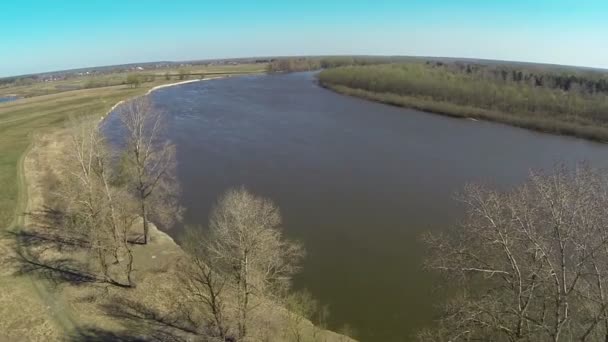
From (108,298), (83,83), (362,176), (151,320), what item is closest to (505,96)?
(362,176)

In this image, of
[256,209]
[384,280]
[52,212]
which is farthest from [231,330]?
[52,212]

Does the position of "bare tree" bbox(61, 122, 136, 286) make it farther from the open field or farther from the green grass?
the open field

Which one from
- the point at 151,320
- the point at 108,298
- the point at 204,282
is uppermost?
→ the point at 204,282

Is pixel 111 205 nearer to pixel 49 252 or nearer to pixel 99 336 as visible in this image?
pixel 49 252

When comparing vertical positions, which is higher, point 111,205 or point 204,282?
point 111,205

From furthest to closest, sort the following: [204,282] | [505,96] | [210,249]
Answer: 1. [505,96]
2. [204,282]
3. [210,249]

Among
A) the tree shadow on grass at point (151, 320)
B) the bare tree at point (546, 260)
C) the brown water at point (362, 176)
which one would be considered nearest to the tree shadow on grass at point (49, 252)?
the tree shadow on grass at point (151, 320)
